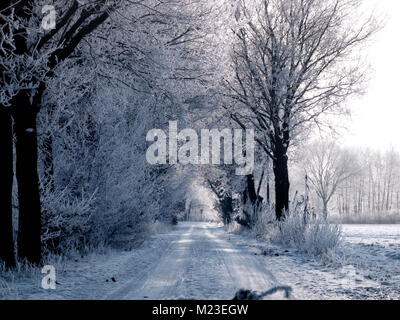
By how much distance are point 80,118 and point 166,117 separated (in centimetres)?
573

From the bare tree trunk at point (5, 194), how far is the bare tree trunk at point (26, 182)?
8.4 inches

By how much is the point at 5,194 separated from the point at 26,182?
1.51ft

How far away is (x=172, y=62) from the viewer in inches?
333

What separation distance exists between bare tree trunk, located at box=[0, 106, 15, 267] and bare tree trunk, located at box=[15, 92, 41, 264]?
21cm

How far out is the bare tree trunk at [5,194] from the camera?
6730 mm

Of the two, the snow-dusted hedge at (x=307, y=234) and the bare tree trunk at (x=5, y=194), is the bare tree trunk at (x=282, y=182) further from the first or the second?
the bare tree trunk at (x=5, y=194)

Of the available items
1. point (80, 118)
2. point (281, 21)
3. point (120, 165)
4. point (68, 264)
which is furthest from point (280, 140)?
point (68, 264)

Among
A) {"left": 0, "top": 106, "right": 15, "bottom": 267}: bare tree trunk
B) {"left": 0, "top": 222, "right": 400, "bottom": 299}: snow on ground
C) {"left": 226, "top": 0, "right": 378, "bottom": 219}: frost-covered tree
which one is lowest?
{"left": 0, "top": 222, "right": 400, "bottom": 299}: snow on ground

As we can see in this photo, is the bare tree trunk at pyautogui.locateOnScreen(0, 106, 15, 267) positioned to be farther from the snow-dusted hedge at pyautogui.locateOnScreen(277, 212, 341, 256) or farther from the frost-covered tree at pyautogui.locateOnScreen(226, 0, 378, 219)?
the frost-covered tree at pyautogui.locateOnScreen(226, 0, 378, 219)

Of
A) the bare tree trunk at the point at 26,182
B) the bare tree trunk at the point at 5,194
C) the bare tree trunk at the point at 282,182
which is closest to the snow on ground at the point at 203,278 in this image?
the bare tree trunk at the point at 5,194

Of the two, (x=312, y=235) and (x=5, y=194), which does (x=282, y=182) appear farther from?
(x=5, y=194)

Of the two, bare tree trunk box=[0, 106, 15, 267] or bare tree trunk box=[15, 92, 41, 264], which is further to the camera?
bare tree trunk box=[15, 92, 41, 264]

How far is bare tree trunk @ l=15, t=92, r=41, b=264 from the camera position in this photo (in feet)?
23.3

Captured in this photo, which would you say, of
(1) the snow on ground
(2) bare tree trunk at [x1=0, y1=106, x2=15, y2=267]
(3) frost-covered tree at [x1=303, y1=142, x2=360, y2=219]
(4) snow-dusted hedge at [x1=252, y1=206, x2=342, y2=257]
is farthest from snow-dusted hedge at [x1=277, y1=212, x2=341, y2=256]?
(3) frost-covered tree at [x1=303, y1=142, x2=360, y2=219]
